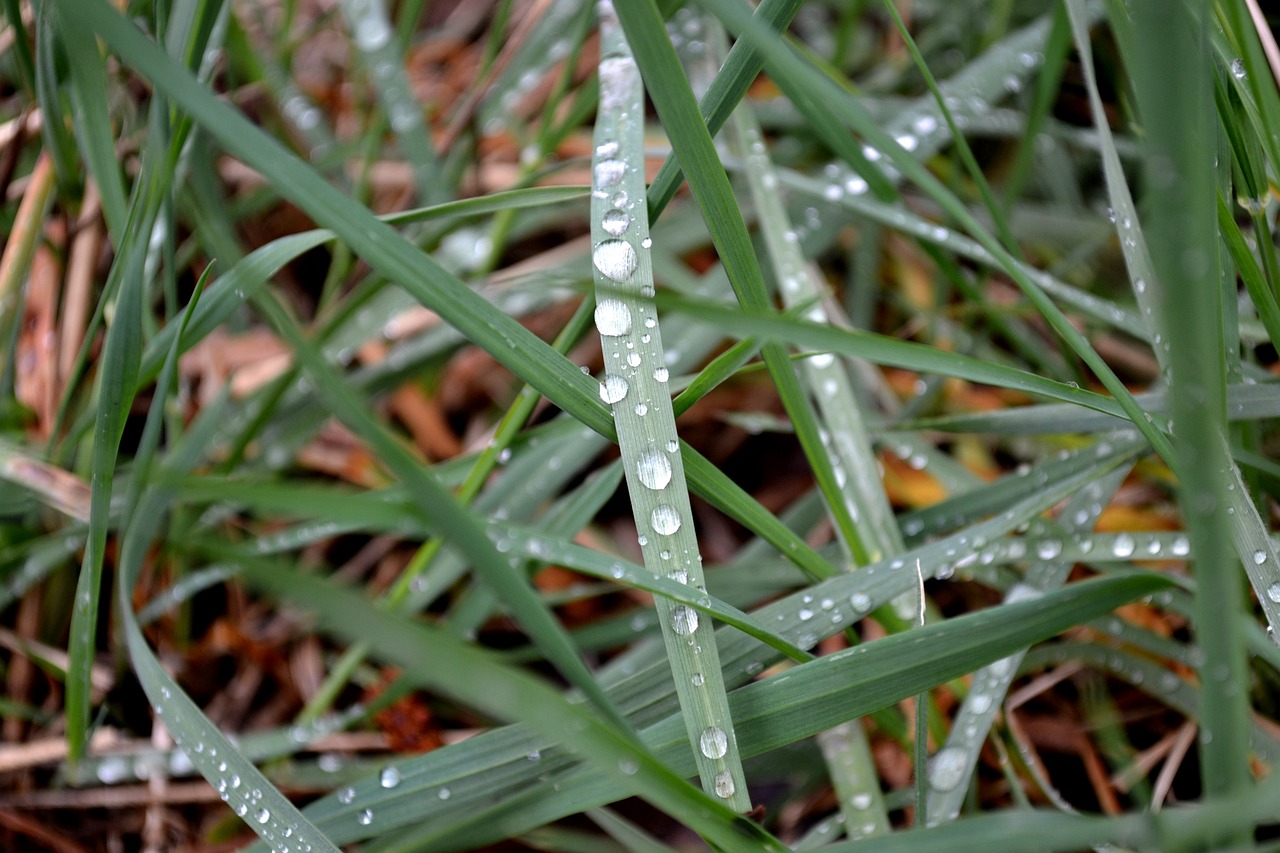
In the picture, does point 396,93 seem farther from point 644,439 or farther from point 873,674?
point 873,674

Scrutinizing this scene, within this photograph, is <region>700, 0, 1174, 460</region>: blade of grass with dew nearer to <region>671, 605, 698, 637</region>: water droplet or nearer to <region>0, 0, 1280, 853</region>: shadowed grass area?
<region>0, 0, 1280, 853</region>: shadowed grass area

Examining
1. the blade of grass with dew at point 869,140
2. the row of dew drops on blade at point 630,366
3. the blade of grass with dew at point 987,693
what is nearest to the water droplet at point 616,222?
the row of dew drops on blade at point 630,366

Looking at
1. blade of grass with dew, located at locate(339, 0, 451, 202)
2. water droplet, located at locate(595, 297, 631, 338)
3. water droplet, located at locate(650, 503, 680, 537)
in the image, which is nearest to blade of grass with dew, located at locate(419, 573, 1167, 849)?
water droplet, located at locate(650, 503, 680, 537)

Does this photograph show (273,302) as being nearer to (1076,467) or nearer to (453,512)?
(453,512)

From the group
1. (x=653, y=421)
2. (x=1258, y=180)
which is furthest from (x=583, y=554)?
(x=1258, y=180)

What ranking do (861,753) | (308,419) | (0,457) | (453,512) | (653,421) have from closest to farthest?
(453,512) → (653,421) → (861,753) → (0,457) → (308,419)

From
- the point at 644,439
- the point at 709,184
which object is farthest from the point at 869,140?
the point at 644,439
